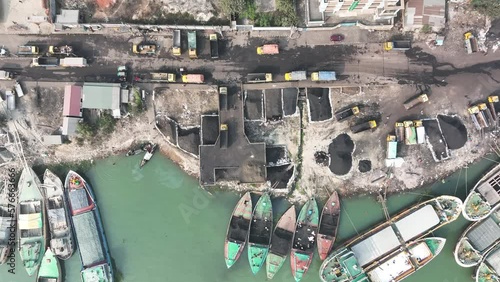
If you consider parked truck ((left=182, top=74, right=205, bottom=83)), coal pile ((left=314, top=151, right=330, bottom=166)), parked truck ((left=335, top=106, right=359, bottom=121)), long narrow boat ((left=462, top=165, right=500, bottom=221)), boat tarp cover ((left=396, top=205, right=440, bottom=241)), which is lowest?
boat tarp cover ((left=396, top=205, right=440, bottom=241))

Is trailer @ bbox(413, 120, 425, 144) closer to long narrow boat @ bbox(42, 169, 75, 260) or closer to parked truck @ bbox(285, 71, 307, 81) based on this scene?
parked truck @ bbox(285, 71, 307, 81)

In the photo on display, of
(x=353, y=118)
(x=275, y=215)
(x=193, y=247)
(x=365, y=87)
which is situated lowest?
(x=193, y=247)

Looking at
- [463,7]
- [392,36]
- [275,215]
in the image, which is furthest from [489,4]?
[275,215]

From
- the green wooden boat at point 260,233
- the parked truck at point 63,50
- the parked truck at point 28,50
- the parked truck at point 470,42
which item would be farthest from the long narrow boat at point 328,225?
the parked truck at point 28,50

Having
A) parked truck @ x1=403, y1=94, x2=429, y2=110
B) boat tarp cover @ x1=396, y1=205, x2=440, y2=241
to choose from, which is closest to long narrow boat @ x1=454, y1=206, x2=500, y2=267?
boat tarp cover @ x1=396, y1=205, x2=440, y2=241

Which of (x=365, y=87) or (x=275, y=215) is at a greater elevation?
(x=365, y=87)

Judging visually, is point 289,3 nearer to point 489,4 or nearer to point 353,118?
point 353,118

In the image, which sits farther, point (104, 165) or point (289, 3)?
point (104, 165)
